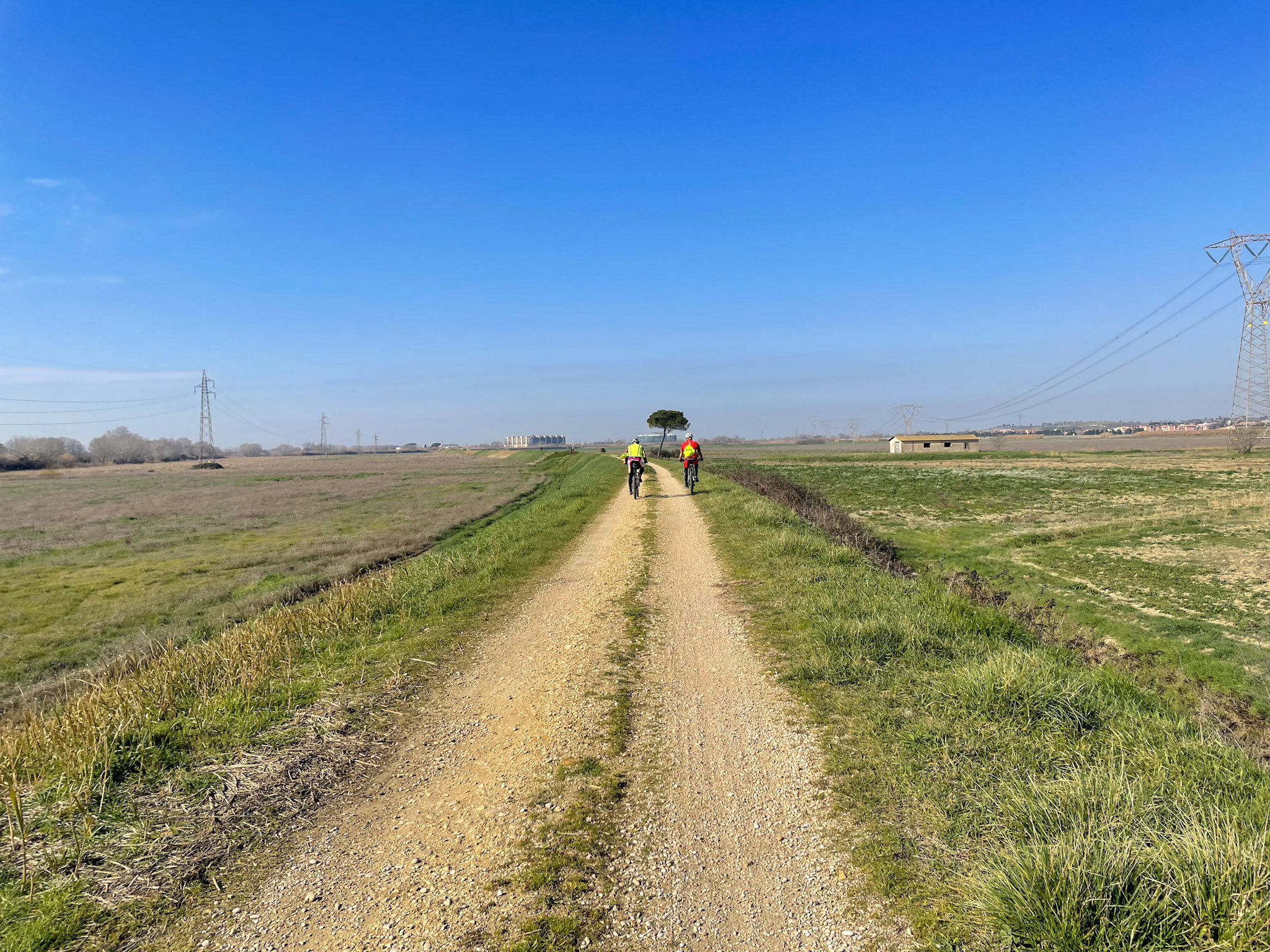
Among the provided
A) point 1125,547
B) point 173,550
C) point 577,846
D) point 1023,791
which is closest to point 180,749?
point 577,846

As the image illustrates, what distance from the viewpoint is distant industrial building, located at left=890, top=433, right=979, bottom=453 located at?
343ft

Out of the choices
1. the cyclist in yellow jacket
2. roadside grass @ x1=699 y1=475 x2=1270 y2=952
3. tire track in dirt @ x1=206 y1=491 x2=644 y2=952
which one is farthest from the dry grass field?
roadside grass @ x1=699 y1=475 x2=1270 y2=952

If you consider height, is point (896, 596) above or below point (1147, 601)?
above

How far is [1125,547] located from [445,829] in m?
22.1

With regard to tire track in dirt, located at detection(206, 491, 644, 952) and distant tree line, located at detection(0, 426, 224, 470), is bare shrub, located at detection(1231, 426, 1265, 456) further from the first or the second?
distant tree line, located at detection(0, 426, 224, 470)

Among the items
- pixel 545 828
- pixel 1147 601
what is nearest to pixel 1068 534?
pixel 1147 601

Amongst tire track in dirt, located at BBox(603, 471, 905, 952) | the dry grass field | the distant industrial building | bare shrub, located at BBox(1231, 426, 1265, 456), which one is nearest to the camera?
tire track in dirt, located at BBox(603, 471, 905, 952)

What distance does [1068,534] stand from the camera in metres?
22.2

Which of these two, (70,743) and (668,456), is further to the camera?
(668,456)

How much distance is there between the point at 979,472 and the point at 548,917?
5858 cm

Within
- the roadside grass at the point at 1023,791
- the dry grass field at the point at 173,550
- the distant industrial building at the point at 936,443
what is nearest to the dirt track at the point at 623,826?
the roadside grass at the point at 1023,791

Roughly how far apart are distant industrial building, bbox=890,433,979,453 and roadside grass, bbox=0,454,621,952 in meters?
105

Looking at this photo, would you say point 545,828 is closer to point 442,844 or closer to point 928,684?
point 442,844

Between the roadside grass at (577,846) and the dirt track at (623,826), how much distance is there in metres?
0.09
